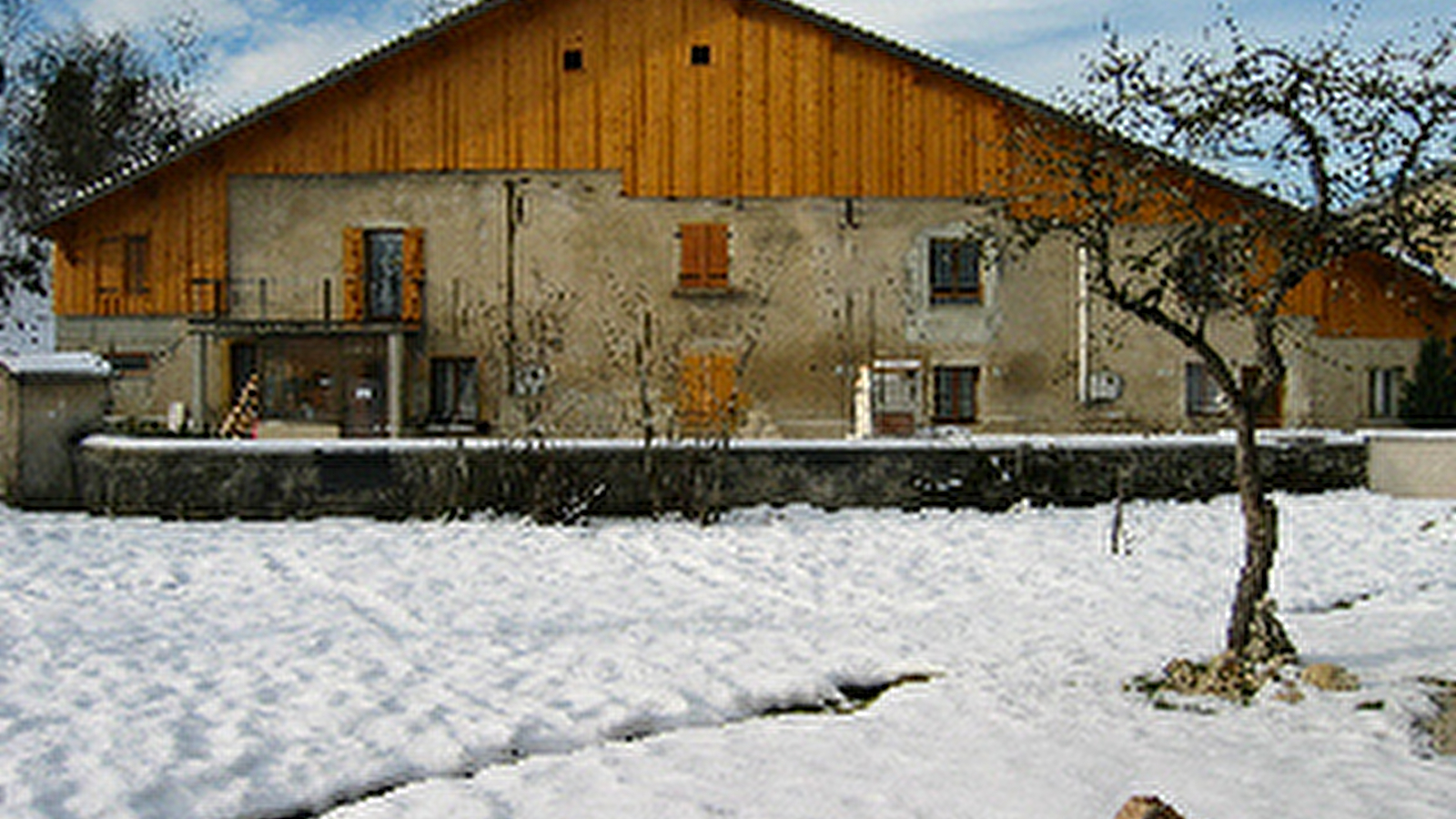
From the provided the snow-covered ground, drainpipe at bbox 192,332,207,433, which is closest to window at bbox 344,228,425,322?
drainpipe at bbox 192,332,207,433

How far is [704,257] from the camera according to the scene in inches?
800

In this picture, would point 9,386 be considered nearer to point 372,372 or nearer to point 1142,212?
point 372,372

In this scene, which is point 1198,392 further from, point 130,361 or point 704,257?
point 130,361

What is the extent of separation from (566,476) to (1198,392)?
14.6 metres

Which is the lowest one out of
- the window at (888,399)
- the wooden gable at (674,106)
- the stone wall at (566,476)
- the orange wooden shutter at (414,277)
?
the stone wall at (566,476)

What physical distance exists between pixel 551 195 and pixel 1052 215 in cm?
1546

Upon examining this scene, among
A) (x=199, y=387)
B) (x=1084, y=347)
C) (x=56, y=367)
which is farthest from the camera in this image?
(x=1084, y=347)

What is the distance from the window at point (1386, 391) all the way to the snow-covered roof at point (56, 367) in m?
22.6

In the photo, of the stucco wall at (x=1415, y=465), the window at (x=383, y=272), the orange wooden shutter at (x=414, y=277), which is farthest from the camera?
the window at (x=383, y=272)

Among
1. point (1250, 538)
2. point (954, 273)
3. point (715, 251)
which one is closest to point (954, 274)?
point (954, 273)

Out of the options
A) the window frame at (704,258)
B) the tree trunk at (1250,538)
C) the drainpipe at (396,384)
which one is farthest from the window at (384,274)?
the tree trunk at (1250,538)

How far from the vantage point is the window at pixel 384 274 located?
66.9 ft

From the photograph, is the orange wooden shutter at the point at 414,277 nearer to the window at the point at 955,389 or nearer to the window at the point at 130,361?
the window at the point at 130,361

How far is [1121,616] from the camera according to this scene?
24.8ft
